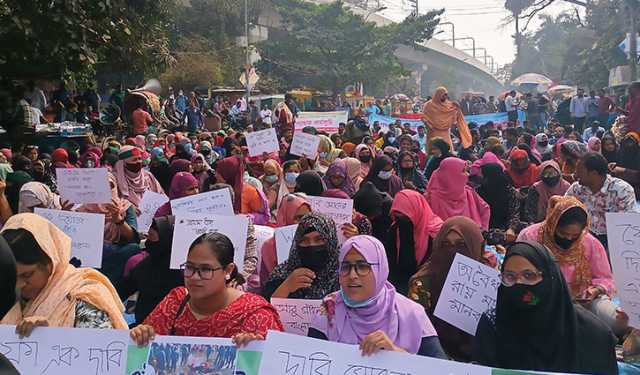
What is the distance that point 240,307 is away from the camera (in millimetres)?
2941

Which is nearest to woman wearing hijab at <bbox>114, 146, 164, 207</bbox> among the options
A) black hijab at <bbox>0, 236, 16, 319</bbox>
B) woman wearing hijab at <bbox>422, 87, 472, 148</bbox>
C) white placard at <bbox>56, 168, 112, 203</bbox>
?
white placard at <bbox>56, 168, 112, 203</bbox>

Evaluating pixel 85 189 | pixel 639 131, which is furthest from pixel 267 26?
pixel 85 189

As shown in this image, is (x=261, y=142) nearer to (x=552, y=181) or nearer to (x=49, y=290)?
(x=552, y=181)

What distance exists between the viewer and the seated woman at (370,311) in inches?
118

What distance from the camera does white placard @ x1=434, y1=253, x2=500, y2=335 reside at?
350 cm

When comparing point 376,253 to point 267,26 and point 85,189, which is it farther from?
point 267,26

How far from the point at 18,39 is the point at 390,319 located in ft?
24.0

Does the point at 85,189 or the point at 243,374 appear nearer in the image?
the point at 243,374

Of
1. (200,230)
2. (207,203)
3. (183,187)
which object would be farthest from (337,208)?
(183,187)

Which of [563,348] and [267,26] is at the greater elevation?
[267,26]

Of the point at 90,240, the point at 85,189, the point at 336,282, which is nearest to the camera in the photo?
the point at 336,282

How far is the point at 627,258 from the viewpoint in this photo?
363cm

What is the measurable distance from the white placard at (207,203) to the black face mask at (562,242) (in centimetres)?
228

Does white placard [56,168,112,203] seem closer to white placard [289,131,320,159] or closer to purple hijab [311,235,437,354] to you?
purple hijab [311,235,437,354]
